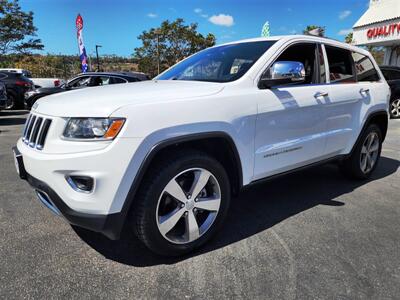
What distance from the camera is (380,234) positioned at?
3123mm

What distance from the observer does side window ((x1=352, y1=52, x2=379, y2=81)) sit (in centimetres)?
425

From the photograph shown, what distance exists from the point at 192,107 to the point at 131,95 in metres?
0.43

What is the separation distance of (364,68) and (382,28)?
15.8 metres

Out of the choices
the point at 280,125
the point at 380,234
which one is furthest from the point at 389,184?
the point at 280,125

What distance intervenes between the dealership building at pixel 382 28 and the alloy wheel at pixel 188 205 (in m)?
17.6

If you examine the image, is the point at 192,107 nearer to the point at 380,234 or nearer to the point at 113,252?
the point at 113,252

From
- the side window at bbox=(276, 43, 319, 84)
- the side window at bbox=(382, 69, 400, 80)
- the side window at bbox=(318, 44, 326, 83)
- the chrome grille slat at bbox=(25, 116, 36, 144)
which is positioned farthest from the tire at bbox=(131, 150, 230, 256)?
the side window at bbox=(382, 69, 400, 80)

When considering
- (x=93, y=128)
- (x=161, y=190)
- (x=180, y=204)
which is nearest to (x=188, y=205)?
(x=180, y=204)

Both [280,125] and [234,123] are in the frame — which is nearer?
[234,123]

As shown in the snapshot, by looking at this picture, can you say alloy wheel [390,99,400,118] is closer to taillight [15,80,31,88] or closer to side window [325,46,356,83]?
side window [325,46,356,83]

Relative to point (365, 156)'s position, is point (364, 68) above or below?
above

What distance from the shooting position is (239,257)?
2.70 metres

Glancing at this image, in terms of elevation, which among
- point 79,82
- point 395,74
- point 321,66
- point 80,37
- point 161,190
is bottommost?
point 161,190

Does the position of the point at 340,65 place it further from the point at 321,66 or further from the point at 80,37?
the point at 80,37
